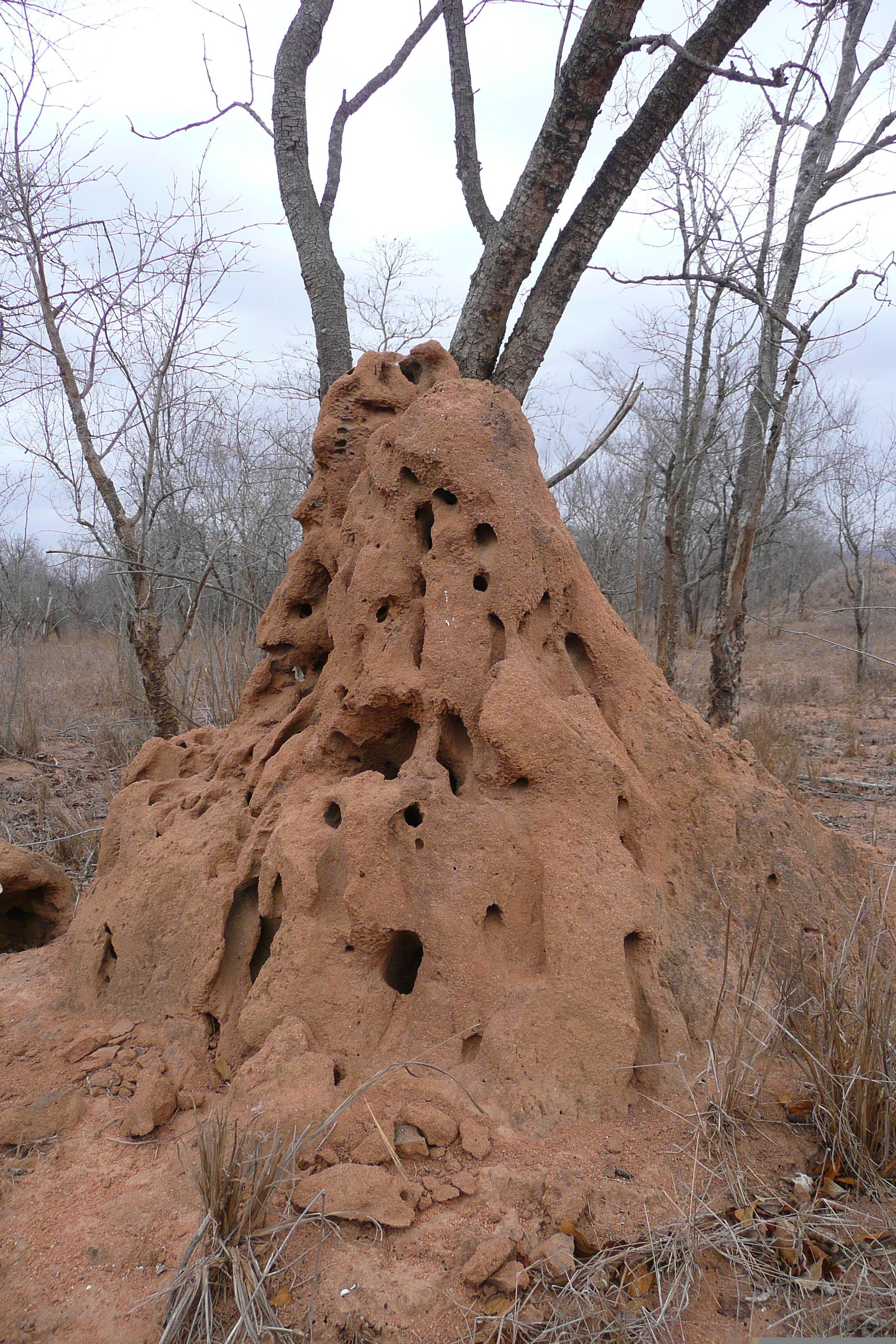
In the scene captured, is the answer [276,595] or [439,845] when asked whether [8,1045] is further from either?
[276,595]

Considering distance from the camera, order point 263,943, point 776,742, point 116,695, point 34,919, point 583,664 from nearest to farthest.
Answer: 1. point 263,943
2. point 583,664
3. point 34,919
4. point 776,742
5. point 116,695

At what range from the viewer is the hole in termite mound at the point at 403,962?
2.38 m

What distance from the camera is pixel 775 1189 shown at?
1852 millimetres

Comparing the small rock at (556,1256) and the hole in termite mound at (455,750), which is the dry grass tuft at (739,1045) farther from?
the hole in termite mound at (455,750)

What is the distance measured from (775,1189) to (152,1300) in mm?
1413

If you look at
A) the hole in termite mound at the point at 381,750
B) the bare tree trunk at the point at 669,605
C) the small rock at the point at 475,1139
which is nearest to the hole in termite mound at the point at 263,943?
the hole in termite mound at the point at 381,750

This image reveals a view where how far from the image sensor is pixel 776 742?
23.6ft

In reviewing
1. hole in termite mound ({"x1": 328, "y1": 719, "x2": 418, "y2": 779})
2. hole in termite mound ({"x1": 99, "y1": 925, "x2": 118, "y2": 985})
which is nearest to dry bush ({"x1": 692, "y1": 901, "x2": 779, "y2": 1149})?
hole in termite mound ({"x1": 328, "y1": 719, "x2": 418, "y2": 779})

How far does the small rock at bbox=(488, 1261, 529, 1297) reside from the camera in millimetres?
1637

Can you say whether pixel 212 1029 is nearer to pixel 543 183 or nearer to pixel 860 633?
pixel 543 183

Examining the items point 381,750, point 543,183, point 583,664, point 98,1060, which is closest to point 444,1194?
point 98,1060

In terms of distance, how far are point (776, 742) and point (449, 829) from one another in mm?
5709

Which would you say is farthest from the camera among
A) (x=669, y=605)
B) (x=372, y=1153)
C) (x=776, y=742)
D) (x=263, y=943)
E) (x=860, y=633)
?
(x=860, y=633)

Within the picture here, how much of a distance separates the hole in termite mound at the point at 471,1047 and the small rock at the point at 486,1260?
50 cm
